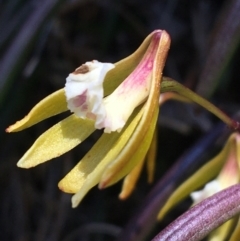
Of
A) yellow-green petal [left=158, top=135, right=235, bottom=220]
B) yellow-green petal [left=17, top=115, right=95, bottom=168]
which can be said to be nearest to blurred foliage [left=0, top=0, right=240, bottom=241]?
yellow-green petal [left=158, top=135, right=235, bottom=220]

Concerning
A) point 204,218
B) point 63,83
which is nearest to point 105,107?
point 204,218

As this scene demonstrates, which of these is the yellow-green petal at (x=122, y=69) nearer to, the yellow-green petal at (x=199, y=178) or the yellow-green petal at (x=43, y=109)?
the yellow-green petal at (x=43, y=109)

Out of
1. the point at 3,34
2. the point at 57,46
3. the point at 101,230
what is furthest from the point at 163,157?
the point at 3,34

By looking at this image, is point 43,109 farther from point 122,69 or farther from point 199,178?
point 199,178

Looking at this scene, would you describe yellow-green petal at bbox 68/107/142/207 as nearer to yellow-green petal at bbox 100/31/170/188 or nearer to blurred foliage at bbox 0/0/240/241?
yellow-green petal at bbox 100/31/170/188

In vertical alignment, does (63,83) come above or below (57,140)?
above

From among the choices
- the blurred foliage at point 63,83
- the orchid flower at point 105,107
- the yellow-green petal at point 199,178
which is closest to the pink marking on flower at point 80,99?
the orchid flower at point 105,107
